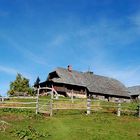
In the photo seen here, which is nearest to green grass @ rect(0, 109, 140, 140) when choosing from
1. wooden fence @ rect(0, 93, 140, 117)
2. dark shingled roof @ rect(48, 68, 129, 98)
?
wooden fence @ rect(0, 93, 140, 117)

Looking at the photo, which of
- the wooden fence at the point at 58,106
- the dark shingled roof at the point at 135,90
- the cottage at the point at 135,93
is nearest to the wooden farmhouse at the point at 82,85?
the cottage at the point at 135,93

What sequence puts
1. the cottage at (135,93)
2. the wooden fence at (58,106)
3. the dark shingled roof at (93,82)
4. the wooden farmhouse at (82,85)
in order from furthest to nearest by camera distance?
the cottage at (135,93)
the dark shingled roof at (93,82)
the wooden farmhouse at (82,85)
the wooden fence at (58,106)

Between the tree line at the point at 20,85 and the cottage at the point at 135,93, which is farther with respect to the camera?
the cottage at the point at 135,93

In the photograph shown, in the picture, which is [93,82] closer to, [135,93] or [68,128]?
[135,93]

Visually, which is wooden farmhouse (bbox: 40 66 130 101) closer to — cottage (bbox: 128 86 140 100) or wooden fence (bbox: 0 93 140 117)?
cottage (bbox: 128 86 140 100)

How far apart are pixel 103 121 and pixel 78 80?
192 feet

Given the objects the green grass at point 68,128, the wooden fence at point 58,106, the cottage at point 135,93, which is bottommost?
the green grass at point 68,128

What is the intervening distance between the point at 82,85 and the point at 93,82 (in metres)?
4.95

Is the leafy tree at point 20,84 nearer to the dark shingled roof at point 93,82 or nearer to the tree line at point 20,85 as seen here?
the tree line at point 20,85

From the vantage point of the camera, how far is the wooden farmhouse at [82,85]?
8200cm

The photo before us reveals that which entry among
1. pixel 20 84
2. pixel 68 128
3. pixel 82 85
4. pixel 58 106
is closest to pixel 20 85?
pixel 20 84

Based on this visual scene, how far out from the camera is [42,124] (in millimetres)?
24094

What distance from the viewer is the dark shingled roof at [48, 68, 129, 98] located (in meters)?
82.9

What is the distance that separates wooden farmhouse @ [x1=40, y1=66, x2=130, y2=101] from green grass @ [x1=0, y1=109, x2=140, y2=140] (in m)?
53.7
